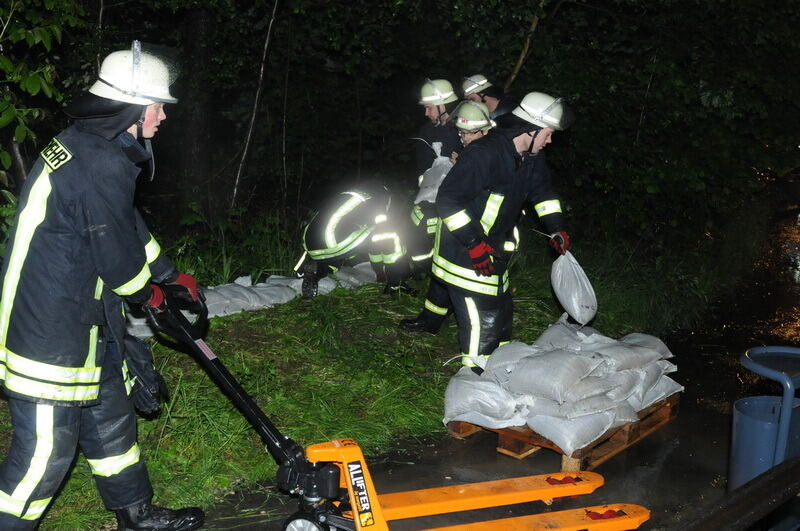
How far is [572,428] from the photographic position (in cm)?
436

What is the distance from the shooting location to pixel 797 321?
763 centimetres

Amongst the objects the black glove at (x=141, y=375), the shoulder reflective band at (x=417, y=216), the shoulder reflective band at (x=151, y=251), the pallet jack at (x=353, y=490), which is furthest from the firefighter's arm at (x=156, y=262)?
the shoulder reflective band at (x=417, y=216)

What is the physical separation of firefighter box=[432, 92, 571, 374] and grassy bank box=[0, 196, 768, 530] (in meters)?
0.63

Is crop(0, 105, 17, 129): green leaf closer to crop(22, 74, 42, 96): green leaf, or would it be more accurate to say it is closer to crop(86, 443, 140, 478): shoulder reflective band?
crop(22, 74, 42, 96): green leaf

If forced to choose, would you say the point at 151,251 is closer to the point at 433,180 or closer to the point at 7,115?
the point at 7,115

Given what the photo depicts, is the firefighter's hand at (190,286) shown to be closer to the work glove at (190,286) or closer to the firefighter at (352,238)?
the work glove at (190,286)

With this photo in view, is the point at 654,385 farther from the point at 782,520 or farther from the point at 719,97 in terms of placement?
the point at 719,97

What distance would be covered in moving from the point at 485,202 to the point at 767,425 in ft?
7.37

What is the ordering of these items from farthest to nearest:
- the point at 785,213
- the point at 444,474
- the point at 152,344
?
the point at 785,213
the point at 152,344
the point at 444,474

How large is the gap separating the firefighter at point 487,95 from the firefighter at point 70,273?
392 cm

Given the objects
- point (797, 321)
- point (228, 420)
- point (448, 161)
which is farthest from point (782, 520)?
point (797, 321)

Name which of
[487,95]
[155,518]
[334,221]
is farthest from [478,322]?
[487,95]

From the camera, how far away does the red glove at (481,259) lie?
5.02 meters

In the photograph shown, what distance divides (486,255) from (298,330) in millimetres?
1721
